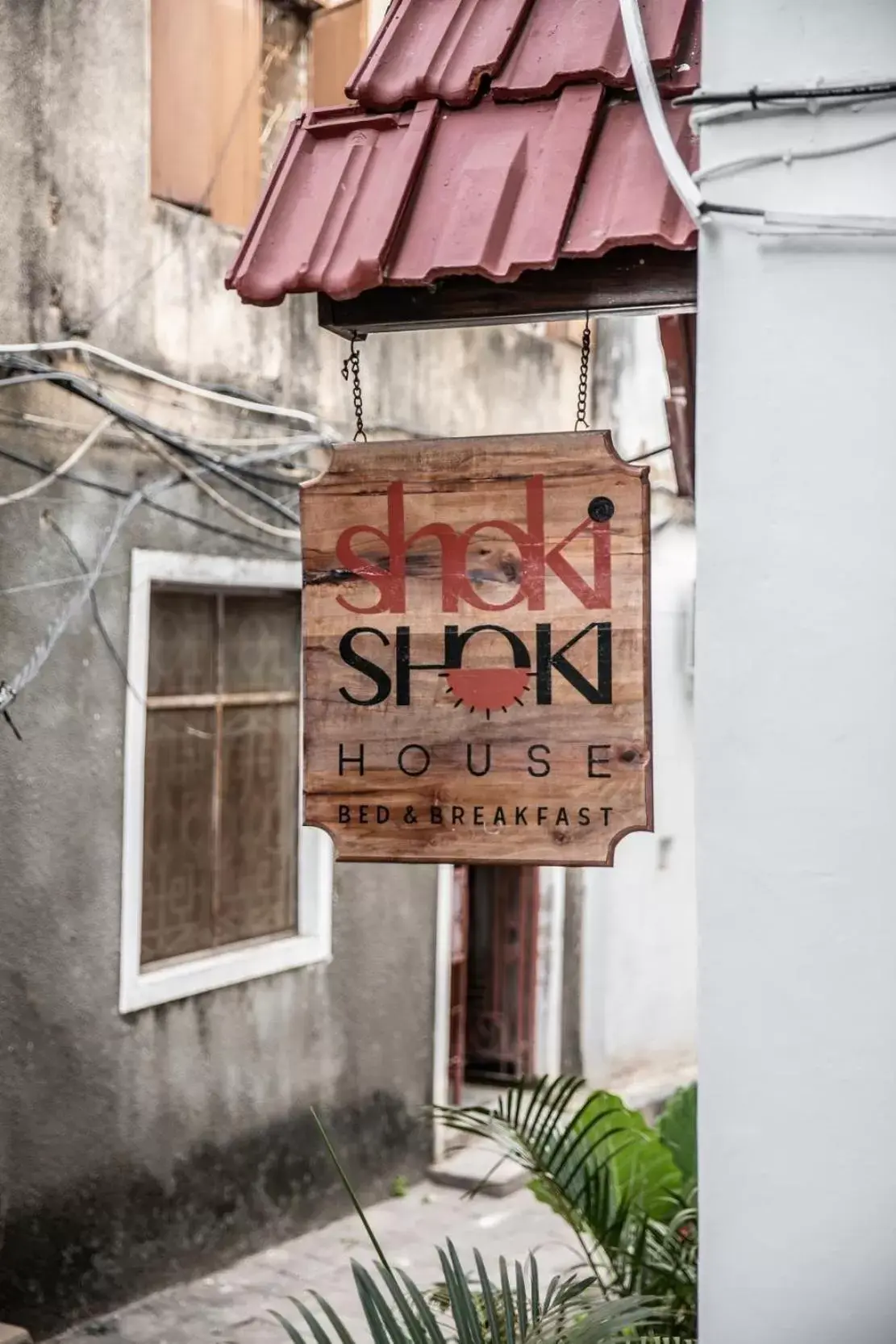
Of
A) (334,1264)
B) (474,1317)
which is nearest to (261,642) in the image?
(334,1264)

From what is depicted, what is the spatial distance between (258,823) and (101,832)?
131 centimetres

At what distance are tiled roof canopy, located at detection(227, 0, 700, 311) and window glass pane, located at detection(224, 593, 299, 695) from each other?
13.8ft

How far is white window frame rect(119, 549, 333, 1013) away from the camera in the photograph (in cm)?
666

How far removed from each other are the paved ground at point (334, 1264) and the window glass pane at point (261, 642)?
2832 millimetres

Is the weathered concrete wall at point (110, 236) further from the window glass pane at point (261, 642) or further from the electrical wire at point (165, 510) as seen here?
the window glass pane at point (261, 642)

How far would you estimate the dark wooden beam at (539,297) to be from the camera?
3.18 m

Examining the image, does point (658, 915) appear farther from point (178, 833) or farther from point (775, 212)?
point (775, 212)

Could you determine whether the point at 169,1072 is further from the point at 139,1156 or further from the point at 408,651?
the point at 408,651

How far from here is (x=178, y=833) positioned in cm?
715

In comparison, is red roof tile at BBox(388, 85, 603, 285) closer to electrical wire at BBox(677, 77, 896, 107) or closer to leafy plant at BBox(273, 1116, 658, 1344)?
electrical wire at BBox(677, 77, 896, 107)

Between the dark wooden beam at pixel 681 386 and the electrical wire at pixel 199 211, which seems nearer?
the dark wooden beam at pixel 681 386

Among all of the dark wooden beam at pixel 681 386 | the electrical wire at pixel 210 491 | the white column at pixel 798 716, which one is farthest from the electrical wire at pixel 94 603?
the white column at pixel 798 716

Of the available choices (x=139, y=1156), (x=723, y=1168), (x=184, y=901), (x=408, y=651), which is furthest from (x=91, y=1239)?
(x=723, y=1168)

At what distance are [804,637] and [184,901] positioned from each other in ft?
17.0
